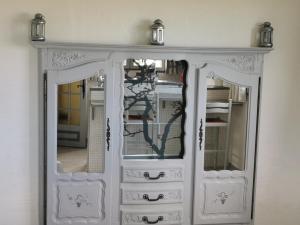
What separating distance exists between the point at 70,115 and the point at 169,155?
31.2 inches

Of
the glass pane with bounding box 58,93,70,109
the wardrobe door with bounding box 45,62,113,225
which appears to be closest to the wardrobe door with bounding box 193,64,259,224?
the wardrobe door with bounding box 45,62,113,225

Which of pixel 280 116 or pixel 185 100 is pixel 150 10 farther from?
pixel 280 116

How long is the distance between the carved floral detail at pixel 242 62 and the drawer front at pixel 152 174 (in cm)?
87

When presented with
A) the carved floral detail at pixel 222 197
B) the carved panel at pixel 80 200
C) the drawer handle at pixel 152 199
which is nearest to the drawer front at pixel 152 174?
the drawer handle at pixel 152 199

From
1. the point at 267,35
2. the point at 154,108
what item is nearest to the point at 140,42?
the point at 154,108

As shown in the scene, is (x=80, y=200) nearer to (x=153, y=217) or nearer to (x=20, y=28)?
(x=153, y=217)

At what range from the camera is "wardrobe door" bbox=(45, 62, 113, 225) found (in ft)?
9.00

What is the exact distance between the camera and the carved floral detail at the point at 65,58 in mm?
2699

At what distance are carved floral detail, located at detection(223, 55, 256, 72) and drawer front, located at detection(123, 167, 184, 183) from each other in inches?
34.2

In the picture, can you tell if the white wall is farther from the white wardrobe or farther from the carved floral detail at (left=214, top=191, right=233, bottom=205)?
the carved floral detail at (left=214, top=191, right=233, bottom=205)

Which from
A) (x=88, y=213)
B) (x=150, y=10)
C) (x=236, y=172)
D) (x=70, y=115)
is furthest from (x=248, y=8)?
(x=88, y=213)

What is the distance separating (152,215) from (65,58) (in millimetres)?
1324

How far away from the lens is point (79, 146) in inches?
109

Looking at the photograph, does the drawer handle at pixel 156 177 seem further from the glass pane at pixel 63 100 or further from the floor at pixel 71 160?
the glass pane at pixel 63 100
